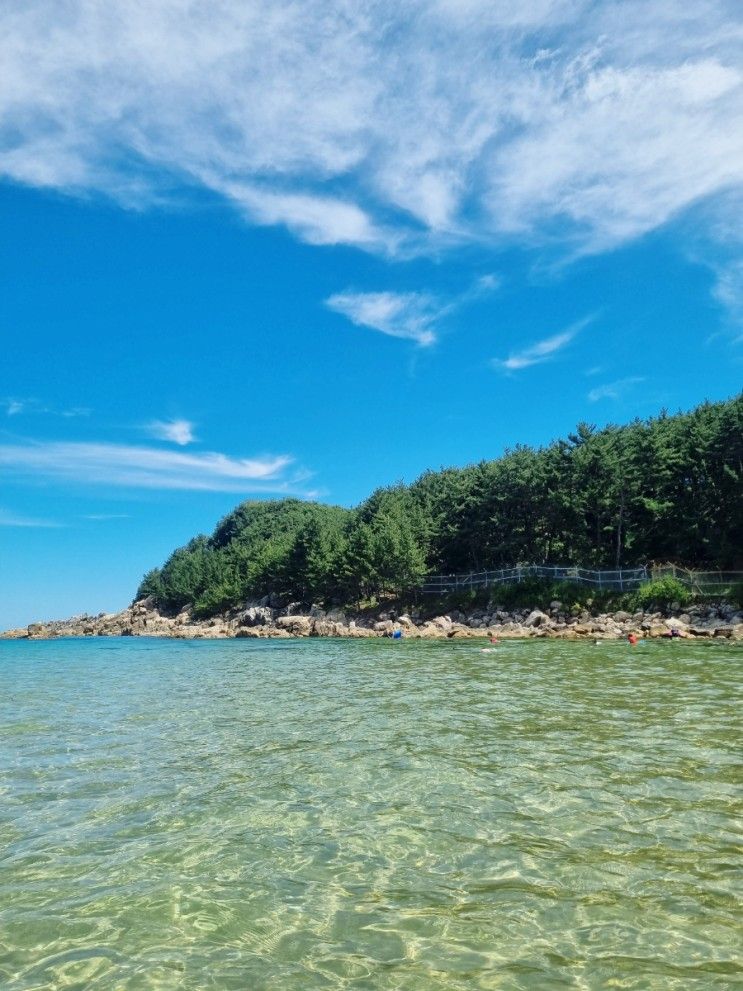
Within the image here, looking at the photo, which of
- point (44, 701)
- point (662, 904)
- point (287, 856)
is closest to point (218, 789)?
point (287, 856)

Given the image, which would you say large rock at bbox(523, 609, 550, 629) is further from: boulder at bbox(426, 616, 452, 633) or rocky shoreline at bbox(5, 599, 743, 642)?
boulder at bbox(426, 616, 452, 633)

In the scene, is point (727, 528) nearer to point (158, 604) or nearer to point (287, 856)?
point (287, 856)

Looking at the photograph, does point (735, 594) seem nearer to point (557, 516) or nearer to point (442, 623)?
point (557, 516)

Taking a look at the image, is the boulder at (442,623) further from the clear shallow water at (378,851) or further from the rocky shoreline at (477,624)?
the clear shallow water at (378,851)

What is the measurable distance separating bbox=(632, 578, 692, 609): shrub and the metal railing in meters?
0.76

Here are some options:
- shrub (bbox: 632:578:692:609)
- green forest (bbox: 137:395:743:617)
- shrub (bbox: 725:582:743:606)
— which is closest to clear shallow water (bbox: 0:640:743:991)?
shrub (bbox: 725:582:743:606)

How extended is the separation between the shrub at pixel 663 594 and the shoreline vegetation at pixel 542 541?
0.32ft

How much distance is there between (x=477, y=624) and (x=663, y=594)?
16802 millimetres

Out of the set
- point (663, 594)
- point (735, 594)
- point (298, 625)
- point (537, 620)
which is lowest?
point (537, 620)

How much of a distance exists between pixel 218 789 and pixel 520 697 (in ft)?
33.9

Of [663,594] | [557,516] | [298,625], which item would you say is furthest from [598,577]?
[298,625]

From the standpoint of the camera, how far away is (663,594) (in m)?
47.5

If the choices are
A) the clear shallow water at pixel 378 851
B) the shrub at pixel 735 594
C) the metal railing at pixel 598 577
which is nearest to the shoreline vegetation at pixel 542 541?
the shrub at pixel 735 594

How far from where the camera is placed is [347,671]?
2820 cm
